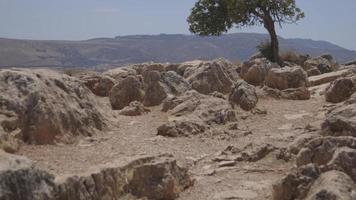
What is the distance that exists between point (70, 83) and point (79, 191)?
22.7 ft

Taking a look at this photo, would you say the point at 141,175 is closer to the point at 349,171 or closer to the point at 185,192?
the point at 185,192

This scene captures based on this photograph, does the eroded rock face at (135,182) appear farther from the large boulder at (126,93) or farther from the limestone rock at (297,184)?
the large boulder at (126,93)

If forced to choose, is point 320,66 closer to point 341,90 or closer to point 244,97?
point 341,90

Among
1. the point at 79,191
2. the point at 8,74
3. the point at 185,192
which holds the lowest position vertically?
the point at 185,192

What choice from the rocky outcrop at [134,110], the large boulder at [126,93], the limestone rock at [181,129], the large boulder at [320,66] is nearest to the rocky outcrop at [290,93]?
the large boulder at [126,93]

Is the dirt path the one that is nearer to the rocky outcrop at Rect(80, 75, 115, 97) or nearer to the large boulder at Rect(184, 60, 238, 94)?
the large boulder at Rect(184, 60, 238, 94)

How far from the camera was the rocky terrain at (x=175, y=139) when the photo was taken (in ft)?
25.2

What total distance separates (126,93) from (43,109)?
6777 millimetres

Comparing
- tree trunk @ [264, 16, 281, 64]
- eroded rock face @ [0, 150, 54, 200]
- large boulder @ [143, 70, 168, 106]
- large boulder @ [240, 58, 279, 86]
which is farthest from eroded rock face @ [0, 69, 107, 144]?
tree trunk @ [264, 16, 281, 64]

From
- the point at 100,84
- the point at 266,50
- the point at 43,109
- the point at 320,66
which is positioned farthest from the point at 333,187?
the point at 266,50

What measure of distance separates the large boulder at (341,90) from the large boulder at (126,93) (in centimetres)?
679

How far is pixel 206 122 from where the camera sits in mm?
14492

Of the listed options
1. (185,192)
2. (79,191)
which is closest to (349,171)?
(185,192)

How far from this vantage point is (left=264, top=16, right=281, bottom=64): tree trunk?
34347 mm
